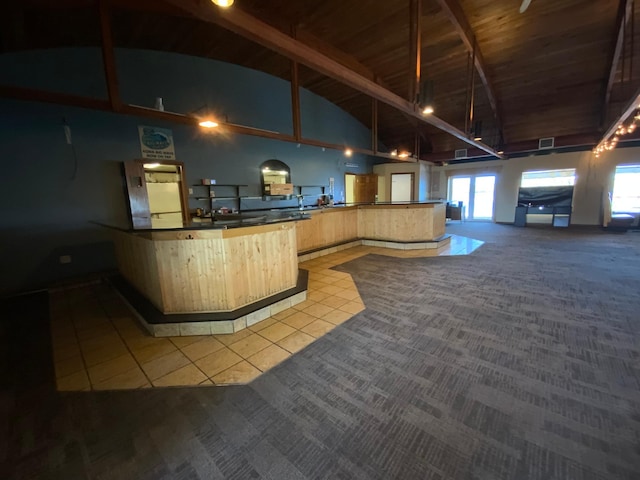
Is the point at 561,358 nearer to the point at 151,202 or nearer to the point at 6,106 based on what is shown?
the point at 151,202

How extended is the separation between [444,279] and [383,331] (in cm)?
198

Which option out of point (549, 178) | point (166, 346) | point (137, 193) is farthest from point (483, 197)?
point (166, 346)

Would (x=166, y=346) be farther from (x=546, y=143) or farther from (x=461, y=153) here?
(x=546, y=143)

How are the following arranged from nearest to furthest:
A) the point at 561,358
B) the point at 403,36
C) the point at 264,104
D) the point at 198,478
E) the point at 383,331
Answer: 1. the point at 198,478
2. the point at 561,358
3. the point at 383,331
4. the point at 403,36
5. the point at 264,104

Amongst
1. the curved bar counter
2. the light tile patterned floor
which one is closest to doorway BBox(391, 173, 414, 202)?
the light tile patterned floor

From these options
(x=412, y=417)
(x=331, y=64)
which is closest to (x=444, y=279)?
(x=412, y=417)

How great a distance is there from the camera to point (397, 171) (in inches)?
428

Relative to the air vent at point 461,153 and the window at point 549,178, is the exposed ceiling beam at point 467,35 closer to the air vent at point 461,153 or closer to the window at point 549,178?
the air vent at point 461,153

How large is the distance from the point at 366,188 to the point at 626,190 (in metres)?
8.16

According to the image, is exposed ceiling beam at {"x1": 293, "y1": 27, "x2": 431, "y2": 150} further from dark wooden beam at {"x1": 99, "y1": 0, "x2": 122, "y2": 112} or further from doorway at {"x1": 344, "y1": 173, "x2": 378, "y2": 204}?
doorway at {"x1": 344, "y1": 173, "x2": 378, "y2": 204}

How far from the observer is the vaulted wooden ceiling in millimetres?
3926

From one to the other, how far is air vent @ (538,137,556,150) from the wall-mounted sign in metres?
10.7

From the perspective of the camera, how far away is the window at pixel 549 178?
29.4ft

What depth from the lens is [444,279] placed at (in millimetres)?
4043
